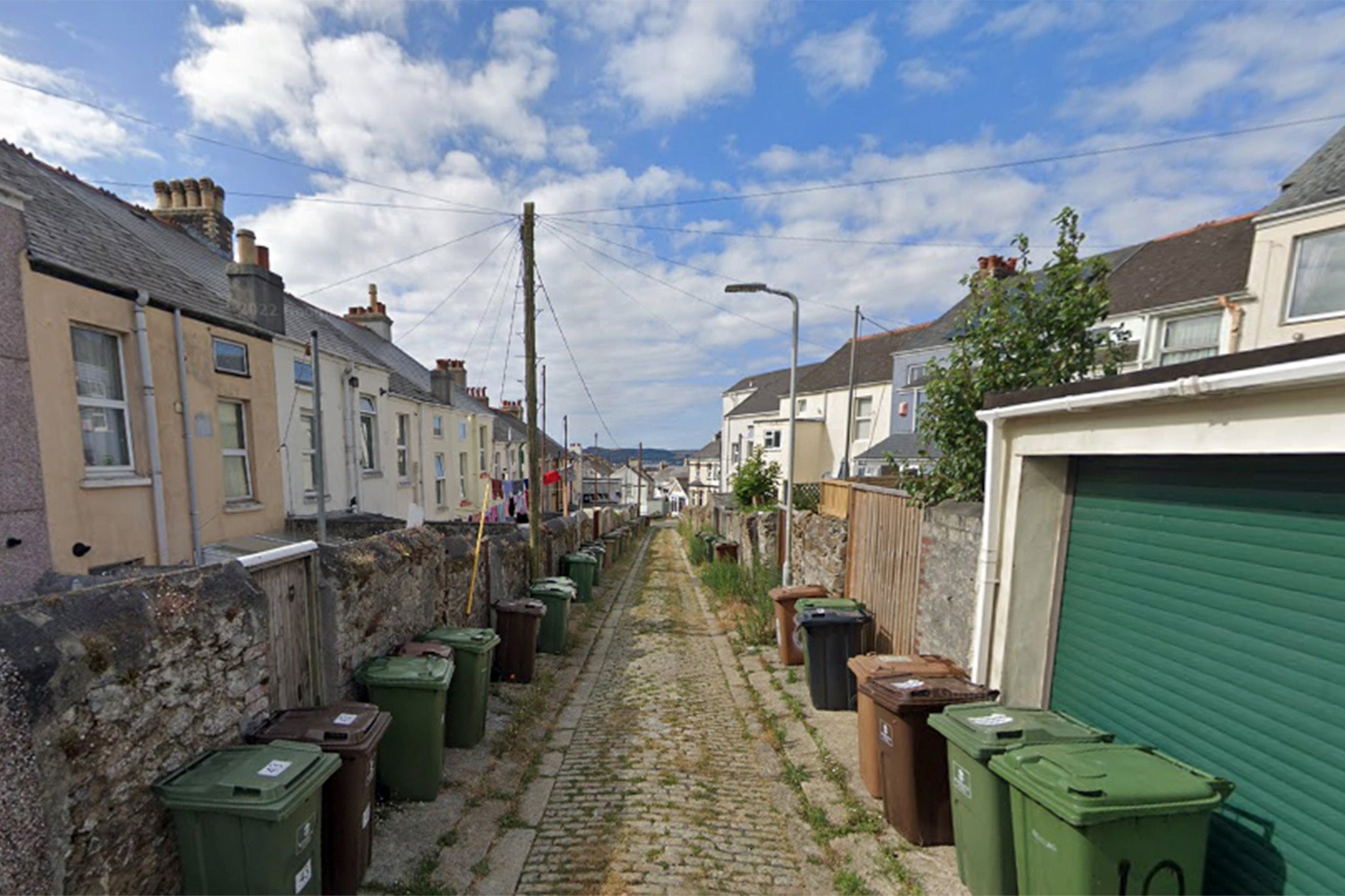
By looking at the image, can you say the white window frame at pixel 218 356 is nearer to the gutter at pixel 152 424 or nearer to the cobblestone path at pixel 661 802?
the gutter at pixel 152 424

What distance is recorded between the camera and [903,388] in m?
22.5

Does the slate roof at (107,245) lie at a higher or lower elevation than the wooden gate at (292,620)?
higher

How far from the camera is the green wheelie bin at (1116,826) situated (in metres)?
2.69

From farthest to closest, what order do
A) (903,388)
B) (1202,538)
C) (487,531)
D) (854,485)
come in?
1. (903,388)
2. (487,531)
3. (854,485)
4. (1202,538)

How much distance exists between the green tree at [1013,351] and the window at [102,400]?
10350 millimetres

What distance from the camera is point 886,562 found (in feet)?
23.2

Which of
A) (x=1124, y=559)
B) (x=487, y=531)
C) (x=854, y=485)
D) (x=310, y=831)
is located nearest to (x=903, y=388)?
(x=854, y=485)

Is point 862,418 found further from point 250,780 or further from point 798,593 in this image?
point 250,780

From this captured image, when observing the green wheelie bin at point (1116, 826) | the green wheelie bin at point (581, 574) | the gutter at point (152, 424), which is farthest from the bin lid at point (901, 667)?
the gutter at point (152, 424)

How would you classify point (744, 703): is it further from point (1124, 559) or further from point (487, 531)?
point (487, 531)

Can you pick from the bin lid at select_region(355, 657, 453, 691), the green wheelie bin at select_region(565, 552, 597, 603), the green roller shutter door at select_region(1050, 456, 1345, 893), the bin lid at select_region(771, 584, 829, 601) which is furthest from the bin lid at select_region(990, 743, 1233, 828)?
the green wheelie bin at select_region(565, 552, 597, 603)

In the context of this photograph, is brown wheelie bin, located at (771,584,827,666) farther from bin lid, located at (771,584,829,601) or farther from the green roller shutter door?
the green roller shutter door

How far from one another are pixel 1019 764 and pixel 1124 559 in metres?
1.83

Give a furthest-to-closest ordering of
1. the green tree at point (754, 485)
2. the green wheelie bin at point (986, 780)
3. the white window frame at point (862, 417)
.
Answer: the white window frame at point (862, 417)
the green tree at point (754, 485)
the green wheelie bin at point (986, 780)
